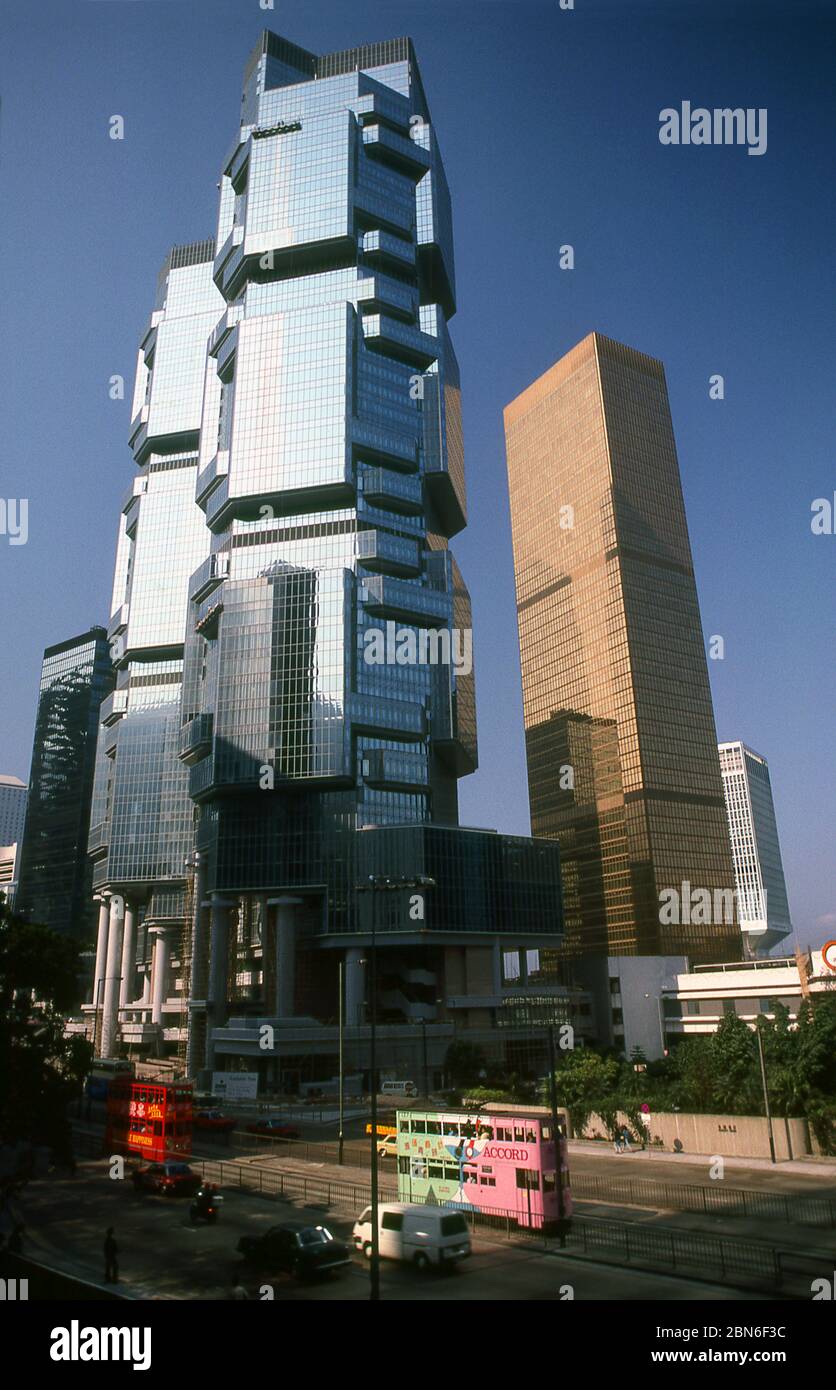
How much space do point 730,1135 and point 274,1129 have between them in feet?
95.3

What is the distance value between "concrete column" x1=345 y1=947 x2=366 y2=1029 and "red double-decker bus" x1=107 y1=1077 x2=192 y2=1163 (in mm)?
55999

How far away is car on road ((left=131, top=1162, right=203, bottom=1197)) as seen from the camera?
40.4 m

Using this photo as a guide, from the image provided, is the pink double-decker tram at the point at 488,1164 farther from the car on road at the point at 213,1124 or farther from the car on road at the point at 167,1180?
the car on road at the point at 213,1124

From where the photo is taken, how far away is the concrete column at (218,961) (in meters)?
112

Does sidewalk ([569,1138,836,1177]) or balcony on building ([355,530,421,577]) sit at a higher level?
balcony on building ([355,530,421,577])

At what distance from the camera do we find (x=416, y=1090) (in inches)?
3649

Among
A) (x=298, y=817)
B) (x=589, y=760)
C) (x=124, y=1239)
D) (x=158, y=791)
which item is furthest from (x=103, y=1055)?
(x=124, y=1239)

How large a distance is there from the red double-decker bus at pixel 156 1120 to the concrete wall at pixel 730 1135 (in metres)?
25.2

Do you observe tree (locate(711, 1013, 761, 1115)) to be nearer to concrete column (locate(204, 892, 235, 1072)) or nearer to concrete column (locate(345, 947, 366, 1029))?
concrete column (locate(345, 947, 366, 1029))

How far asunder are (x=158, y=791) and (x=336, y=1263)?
4812 inches

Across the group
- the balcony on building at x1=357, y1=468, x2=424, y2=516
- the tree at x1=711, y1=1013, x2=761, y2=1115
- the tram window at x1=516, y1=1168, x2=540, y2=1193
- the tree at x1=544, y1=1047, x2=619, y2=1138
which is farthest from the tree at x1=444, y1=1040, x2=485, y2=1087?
the balcony on building at x1=357, y1=468, x2=424, y2=516

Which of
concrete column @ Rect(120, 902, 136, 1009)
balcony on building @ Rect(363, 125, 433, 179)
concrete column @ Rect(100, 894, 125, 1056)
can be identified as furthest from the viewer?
balcony on building @ Rect(363, 125, 433, 179)
